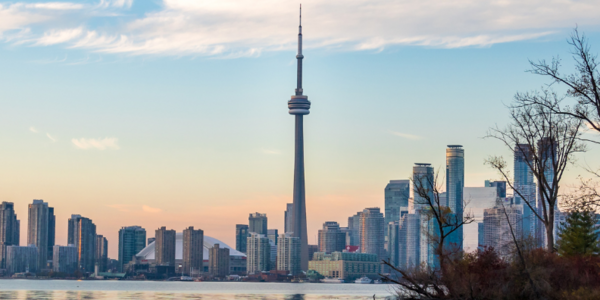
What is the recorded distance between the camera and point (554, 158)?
4834 centimetres

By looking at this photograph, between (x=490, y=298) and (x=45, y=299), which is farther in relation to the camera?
(x=45, y=299)

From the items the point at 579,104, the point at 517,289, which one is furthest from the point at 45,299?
the point at 579,104

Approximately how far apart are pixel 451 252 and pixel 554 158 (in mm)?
8142

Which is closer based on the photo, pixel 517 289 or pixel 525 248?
pixel 517 289

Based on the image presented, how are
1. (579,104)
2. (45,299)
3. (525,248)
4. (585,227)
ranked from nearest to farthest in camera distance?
(579,104) < (525,248) < (585,227) < (45,299)

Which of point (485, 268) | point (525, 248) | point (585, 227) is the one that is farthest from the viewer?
point (585, 227)

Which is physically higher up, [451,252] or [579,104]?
[579,104]

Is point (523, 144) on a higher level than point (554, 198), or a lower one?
higher

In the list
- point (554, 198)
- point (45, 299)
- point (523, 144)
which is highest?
point (523, 144)

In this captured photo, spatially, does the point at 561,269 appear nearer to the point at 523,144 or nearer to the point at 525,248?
the point at 525,248

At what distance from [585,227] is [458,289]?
22.2 meters

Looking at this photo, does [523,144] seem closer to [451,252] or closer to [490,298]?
[451,252]

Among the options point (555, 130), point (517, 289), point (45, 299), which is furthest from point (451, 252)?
point (45, 299)

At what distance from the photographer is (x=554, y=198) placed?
48094 millimetres
